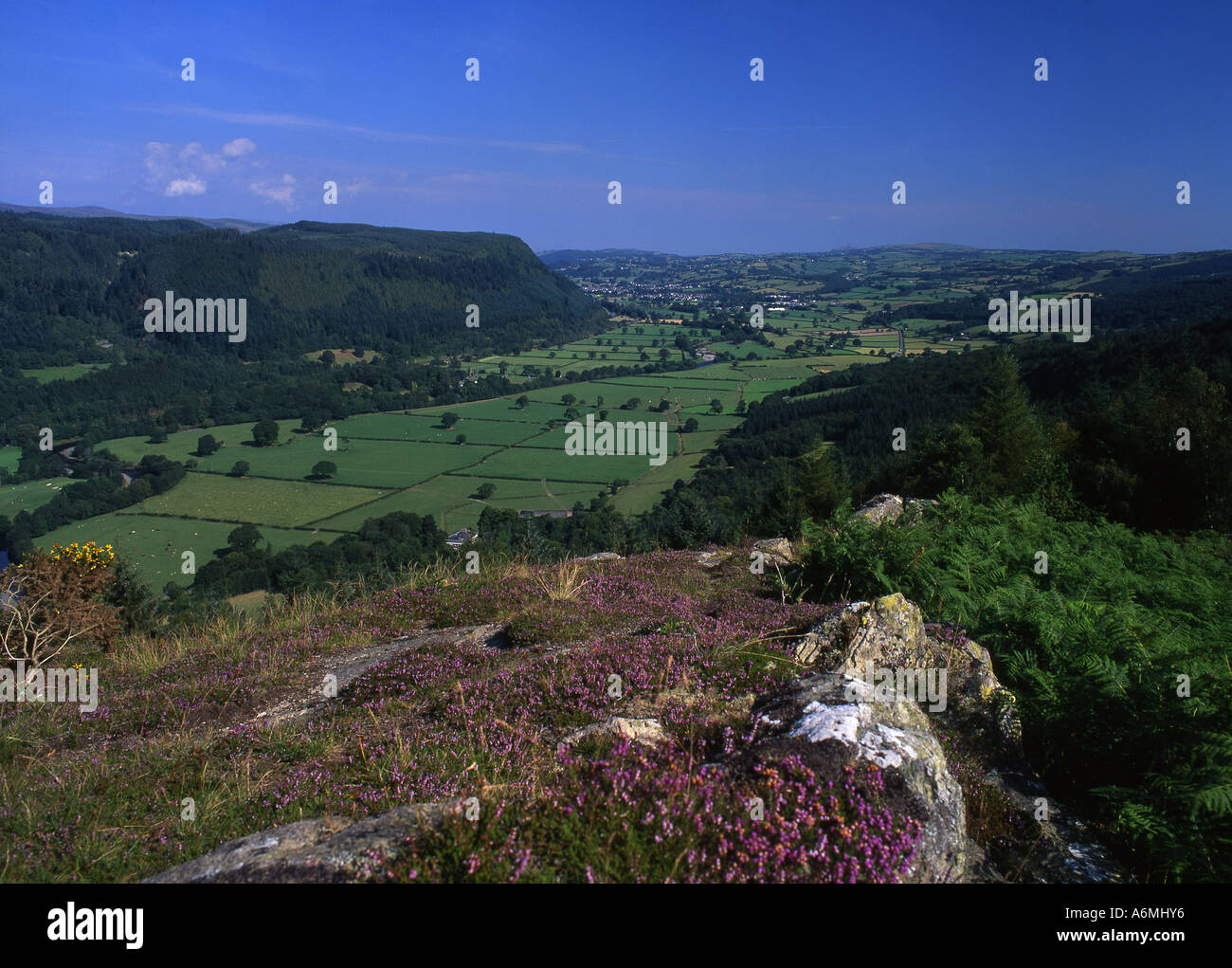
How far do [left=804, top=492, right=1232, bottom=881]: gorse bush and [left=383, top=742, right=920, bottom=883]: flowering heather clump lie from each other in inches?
74.8

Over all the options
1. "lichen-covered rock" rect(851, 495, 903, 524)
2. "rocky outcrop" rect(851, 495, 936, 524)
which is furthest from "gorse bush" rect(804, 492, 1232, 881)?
"lichen-covered rock" rect(851, 495, 903, 524)

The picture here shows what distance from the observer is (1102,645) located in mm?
6141

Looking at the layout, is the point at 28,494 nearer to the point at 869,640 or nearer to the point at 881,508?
the point at 881,508

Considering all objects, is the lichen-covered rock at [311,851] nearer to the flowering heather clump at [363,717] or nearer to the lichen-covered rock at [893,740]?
the flowering heather clump at [363,717]

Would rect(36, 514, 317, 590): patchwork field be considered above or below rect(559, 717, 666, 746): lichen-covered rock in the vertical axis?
below

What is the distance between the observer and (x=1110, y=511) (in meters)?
20.1

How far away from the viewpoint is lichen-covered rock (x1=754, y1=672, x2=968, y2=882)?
3.90 m

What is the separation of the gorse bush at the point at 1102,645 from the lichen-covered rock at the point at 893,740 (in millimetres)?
1142

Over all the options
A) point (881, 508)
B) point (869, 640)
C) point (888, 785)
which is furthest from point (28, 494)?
point (888, 785)

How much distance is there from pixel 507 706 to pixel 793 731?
274 cm

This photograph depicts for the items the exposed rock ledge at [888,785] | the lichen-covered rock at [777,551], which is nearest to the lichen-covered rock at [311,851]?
the exposed rock ledge at [888,785]

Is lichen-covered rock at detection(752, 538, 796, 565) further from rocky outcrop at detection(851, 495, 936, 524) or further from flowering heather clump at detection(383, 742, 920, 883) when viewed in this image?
flowering heather clump at detection(383, 742, 920, 883)

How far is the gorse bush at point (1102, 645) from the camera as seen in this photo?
4215mm
